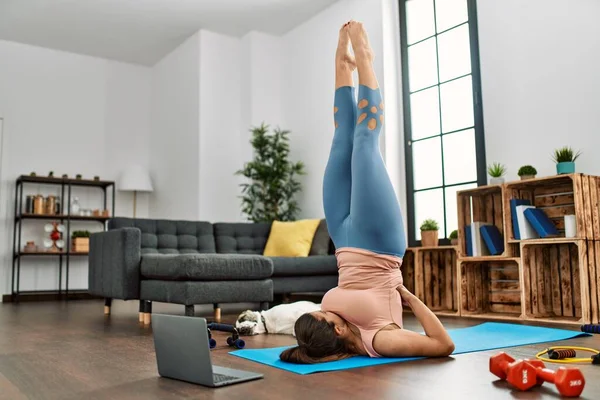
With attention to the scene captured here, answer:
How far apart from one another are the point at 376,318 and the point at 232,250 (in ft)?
10.4

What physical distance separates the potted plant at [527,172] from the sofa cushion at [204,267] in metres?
1.90

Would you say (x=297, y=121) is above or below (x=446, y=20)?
below

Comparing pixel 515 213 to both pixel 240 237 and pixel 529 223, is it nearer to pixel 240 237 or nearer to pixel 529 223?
pixel 529 223

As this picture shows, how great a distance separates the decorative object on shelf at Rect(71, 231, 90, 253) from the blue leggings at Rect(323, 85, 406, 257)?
5.58 meters

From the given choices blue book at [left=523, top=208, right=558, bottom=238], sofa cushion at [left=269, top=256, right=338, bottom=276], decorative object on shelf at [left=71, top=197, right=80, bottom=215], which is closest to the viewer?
blue book at [left=523, top=208, right=558, bottom=238]

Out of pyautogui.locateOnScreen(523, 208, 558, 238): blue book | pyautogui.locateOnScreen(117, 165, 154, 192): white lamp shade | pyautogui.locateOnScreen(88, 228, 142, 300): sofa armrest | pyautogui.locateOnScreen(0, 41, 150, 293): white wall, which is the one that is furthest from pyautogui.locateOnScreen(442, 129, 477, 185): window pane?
pyautogui.locateOnScreen(0, 41, 150, 293): white wall

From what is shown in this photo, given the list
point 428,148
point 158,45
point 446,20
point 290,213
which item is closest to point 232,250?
point 290,213

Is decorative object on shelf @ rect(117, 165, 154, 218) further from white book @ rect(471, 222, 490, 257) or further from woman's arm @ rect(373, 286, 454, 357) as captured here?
woman's arm @ rect(373, 286, 454, 357)

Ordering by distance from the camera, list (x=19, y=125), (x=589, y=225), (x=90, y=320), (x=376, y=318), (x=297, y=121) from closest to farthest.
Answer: (x=376, y=318) → (x=589, y=225) → (x=90, y=320) → (x=297, y=121) → (x=19, y=125)

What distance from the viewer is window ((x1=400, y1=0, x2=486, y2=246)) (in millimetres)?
4906

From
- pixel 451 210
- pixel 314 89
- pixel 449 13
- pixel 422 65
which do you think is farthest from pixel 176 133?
pixel 451 210

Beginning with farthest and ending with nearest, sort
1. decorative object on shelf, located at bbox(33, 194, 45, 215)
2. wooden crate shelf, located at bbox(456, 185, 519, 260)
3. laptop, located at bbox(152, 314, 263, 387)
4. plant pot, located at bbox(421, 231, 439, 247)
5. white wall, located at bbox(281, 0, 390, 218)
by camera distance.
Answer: decorative object on shelf, located at bbox(33, 194, 45, 215) < white wall, located at bbox(281, 0, 390, 218) < plant pot, located at bbox(421, 231, 439, 247) < wooden crate shelf, located at bbox(456, 185, 519, 260) < laptop, located at bbox(152, 314, 263, 387)

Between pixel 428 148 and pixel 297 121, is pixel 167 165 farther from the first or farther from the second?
pixel 428 148

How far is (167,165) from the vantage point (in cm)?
770
